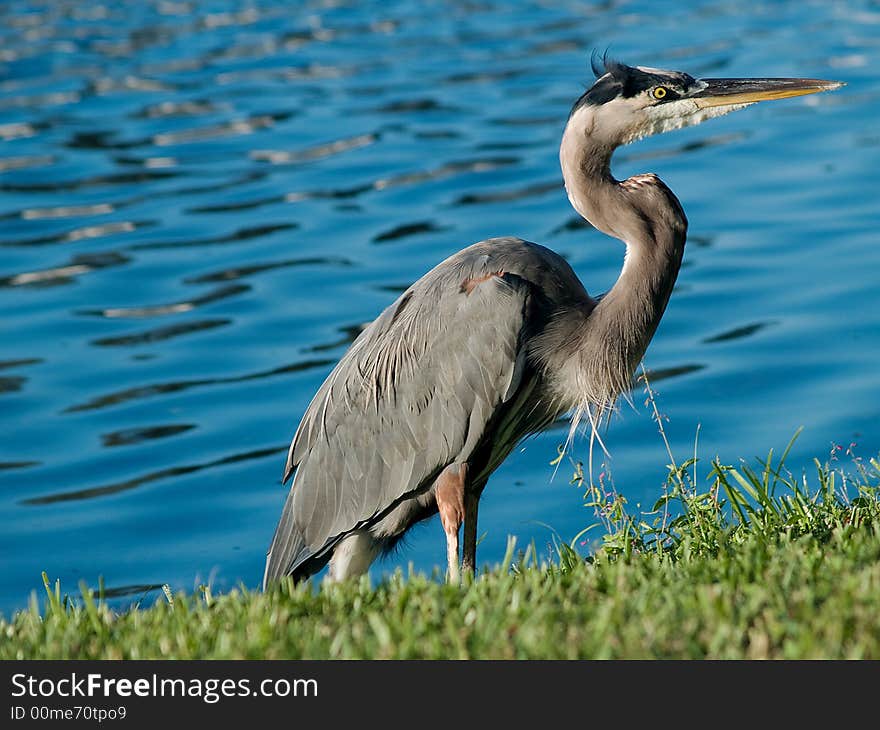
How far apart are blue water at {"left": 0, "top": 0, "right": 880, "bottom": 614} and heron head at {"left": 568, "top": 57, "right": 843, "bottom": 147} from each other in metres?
2.34

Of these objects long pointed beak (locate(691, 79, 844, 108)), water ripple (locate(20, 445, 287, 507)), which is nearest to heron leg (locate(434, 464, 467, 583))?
long pointed beak (locate(691, 79, 844, 108))

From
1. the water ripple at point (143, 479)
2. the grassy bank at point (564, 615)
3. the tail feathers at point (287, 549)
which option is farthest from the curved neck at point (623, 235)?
the water ripple at point (143, 479)

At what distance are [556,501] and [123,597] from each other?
2.47m

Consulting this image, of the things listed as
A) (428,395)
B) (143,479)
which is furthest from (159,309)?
(428,395)

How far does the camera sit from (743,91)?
5871 mm

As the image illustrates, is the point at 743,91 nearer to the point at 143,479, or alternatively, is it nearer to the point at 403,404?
the point at 403,404

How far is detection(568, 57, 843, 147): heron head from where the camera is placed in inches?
228

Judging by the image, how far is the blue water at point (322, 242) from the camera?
8.65m

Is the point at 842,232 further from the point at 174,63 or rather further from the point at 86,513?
the point at 174,63

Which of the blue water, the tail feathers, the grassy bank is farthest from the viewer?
the blue water

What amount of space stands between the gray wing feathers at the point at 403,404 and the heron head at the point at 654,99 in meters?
0.72

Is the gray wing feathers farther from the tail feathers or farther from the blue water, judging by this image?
the blue water
